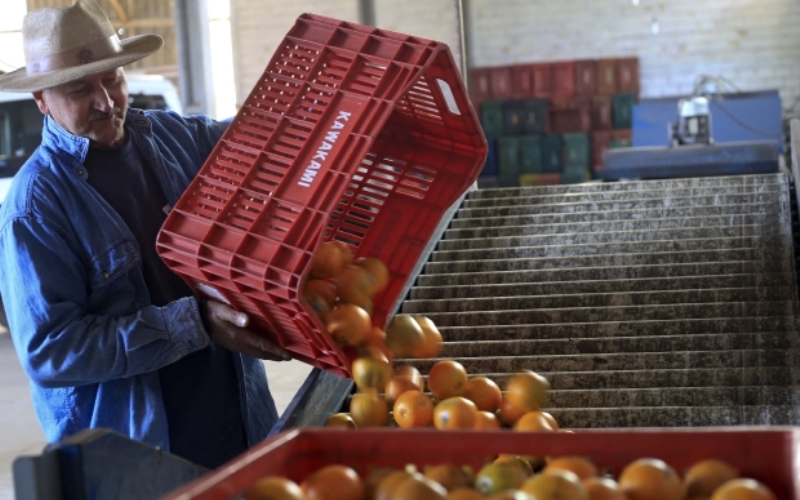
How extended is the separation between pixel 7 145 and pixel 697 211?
23.3ft

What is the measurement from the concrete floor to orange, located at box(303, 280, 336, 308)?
354cm

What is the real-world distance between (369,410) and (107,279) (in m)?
0.61

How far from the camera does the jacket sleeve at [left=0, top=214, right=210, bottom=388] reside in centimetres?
192

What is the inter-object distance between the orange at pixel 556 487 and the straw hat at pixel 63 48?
1.30 m

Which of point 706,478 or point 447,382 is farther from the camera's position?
point 447,382

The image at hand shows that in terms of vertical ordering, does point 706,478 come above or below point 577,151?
below

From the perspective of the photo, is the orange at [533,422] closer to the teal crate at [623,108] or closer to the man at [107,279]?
the man at [107,279]

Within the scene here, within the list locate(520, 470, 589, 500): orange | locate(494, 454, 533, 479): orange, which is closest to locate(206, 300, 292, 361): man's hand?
locate(494, 454, 533, 479): orange

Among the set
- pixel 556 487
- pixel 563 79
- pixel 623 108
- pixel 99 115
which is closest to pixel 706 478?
pixel 556 487

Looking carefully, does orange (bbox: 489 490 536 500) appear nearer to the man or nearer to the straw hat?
the man

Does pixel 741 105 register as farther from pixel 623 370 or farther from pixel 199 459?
pixel 199 459

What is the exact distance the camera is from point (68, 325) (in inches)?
76.2

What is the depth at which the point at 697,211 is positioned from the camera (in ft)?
11.1

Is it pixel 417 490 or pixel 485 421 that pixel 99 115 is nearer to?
pixel 485 421
